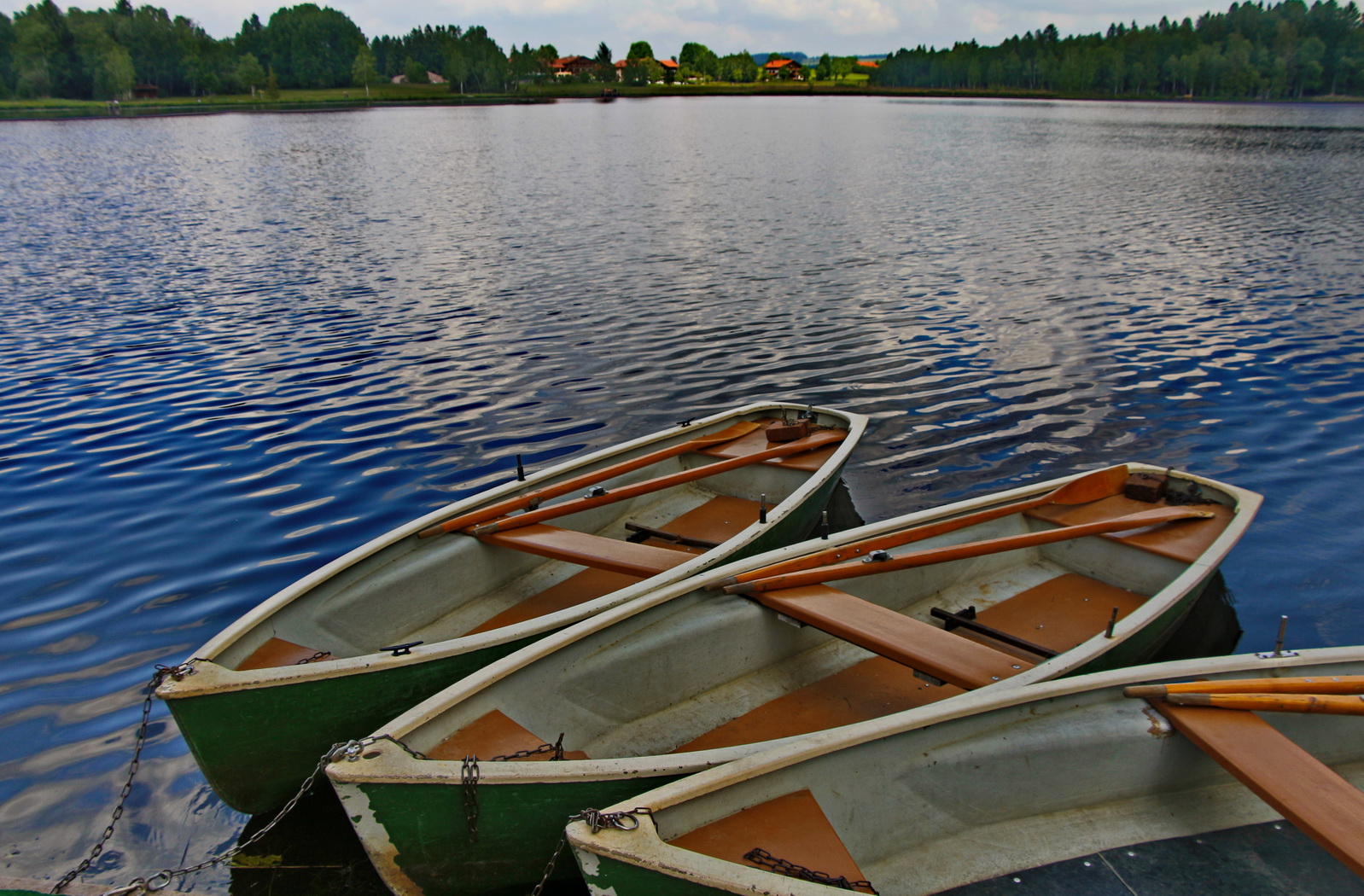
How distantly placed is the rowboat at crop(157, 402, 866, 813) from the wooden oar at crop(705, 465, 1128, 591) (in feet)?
1.73

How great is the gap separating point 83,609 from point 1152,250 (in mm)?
25188

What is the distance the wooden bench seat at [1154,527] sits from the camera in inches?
271

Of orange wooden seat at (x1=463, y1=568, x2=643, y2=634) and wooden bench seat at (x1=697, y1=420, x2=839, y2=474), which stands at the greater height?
wooden bench seat at (x1=697, y1=420, x2=839, y2=474)

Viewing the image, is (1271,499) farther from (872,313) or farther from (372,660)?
(372,660)

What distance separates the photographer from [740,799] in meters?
3.96

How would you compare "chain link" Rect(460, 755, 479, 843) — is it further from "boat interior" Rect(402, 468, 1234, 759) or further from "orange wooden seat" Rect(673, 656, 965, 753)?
"orange wooden seat" Rect(673, 656, 965, 753)

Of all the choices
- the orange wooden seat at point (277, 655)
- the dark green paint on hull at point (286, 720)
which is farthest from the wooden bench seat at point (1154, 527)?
the orange wooden seat at point (277, 655)

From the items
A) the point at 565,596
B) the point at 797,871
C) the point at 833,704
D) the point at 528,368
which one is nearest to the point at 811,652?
the point at 833,704

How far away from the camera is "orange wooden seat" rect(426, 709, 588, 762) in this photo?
434 centimetres

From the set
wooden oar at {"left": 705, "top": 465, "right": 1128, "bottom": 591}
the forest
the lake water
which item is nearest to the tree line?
the forest

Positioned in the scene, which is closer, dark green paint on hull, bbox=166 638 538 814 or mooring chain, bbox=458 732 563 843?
mooring chain, bbox=458 732 563 843

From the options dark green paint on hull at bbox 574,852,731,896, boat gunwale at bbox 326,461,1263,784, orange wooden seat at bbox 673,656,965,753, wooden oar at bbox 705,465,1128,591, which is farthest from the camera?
wooden oar at bbox 705,465,1128,591

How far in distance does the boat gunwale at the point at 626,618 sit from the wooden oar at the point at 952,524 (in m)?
0.08

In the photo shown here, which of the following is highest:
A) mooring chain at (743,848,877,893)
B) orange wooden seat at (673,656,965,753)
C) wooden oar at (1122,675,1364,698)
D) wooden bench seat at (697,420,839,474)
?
wooden bench seat at (697,420,839,474)
